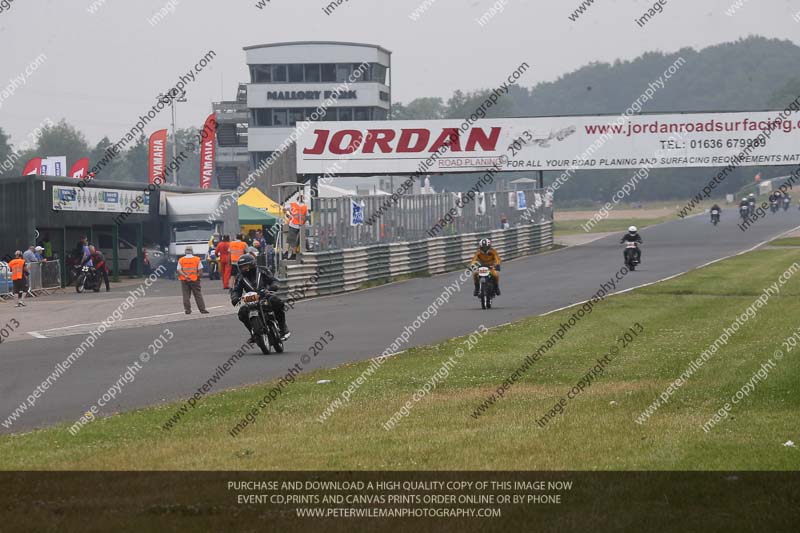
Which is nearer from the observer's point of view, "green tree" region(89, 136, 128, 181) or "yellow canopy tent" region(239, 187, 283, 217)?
"yellow canopy tent" region(239, 187, 283, 217)

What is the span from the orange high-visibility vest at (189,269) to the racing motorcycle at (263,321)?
9031 millimetres

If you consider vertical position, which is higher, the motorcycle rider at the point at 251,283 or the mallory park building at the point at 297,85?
the mallory park building at the point at 297,85

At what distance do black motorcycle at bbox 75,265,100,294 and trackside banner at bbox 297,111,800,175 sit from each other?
17171 mm

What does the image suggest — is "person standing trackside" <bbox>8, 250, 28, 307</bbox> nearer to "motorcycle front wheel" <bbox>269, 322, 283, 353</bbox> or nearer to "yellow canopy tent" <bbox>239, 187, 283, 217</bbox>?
"yellow canopy tent" <bbox>239, 187, 283, 217</bbox>

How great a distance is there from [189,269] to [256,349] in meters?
8.49

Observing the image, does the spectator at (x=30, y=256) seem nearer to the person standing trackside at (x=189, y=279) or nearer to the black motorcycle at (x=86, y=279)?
the black motorcycle at (x=86, y=279)

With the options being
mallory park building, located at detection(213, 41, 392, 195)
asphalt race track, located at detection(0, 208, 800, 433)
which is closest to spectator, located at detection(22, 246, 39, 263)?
asphalt race track, located at detection(0, 208, 800, 433)

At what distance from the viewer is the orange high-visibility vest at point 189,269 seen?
26828mm

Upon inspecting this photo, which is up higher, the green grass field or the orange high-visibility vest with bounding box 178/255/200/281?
the orange high-visibility vest with bounding box 178/255/200/281

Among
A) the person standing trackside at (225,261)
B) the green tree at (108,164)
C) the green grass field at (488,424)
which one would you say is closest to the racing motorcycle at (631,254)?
the person standing trackside at (225,261)

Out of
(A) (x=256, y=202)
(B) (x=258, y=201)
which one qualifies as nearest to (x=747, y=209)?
(B) (x=258, y=201)

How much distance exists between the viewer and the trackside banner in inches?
2058

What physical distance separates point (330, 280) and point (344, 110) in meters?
75.6
